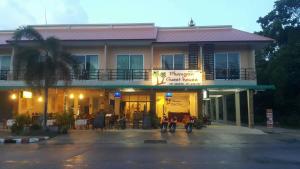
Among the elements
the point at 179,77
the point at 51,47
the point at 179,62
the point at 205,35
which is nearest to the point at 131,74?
the point at 179,62

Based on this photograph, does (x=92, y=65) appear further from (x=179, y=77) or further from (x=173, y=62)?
(x=179, y=77)

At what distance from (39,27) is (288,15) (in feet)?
88.0

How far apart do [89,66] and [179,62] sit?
678cm

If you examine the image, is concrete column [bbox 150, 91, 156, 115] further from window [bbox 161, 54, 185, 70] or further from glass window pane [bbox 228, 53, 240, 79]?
glass window pane [bbox 228, 53, 240, 79]

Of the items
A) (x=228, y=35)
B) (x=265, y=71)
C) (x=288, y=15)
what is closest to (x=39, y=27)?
(x=228, y=35)

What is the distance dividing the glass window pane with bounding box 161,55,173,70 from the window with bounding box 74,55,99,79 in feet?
16.4

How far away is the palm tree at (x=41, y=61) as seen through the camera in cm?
2081

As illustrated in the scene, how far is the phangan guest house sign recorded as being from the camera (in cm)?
2447

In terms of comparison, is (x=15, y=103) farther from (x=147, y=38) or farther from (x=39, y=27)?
(x=147, y=38)

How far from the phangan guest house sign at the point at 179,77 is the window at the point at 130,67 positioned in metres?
2.33

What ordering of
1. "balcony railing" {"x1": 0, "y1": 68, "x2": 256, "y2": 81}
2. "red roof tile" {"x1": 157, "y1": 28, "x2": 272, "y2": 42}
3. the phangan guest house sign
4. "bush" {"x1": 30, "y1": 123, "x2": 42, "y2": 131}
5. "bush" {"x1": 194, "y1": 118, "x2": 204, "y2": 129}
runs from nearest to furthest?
"bush" {"x1": 30, "y1": 123, "x2": 42, "y2": 131}, the phangan guest house sign, "bush" {"x1": 194, "y1": 118, "x2": 204, "y2": 129}, "red roof tile" {"x1": 157, "y1": 28, "x2": 272, "y2": 42}, "balcony railing" {"x1": 0, "y1": 68, "x2": 256, "y2": 81}

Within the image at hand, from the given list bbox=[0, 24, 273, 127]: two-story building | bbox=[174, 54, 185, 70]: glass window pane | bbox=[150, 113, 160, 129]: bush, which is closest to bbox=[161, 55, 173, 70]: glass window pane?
bbox=[0, 24, 273, 127]: two-story building

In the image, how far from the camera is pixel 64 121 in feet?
A: 76.4

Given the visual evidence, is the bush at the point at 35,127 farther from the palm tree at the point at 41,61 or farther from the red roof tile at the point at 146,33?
the red roof tile at the point at 146,33
